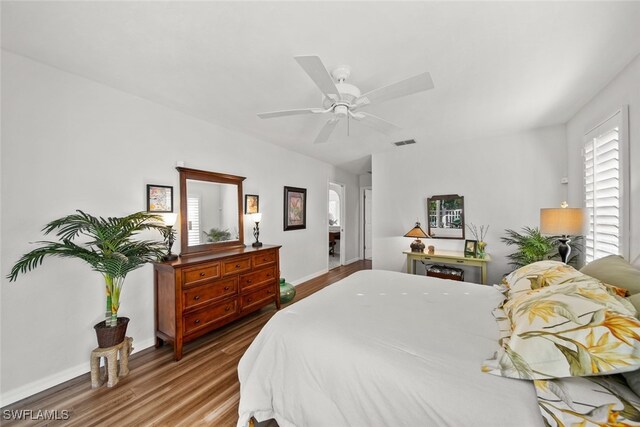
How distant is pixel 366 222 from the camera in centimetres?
701

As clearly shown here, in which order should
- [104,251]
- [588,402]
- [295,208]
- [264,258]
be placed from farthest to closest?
[295,208]
[264,258]
[104,251]
[588,402]

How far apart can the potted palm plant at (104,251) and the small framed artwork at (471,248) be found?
13.4 ft

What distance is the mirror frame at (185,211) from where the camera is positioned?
9.27 feet

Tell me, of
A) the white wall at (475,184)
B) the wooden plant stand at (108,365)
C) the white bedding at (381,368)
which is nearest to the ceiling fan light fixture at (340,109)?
the white bedding at (381,368)

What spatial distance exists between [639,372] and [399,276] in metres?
1.69

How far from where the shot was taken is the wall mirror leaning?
13.2 feet

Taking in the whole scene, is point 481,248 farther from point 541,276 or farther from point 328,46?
point 328,46

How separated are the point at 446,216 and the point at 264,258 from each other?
3.02 m

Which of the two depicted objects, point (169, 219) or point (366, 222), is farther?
point (366, 222)

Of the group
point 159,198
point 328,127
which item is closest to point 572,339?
point 328,127

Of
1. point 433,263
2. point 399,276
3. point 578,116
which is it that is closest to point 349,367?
point 399,276

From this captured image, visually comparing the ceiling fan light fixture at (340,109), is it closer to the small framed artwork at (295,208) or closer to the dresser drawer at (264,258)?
the dresser drawer at (264,258)

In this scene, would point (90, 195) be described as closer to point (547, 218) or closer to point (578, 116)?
point (547, 218)

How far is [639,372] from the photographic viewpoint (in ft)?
2.79
